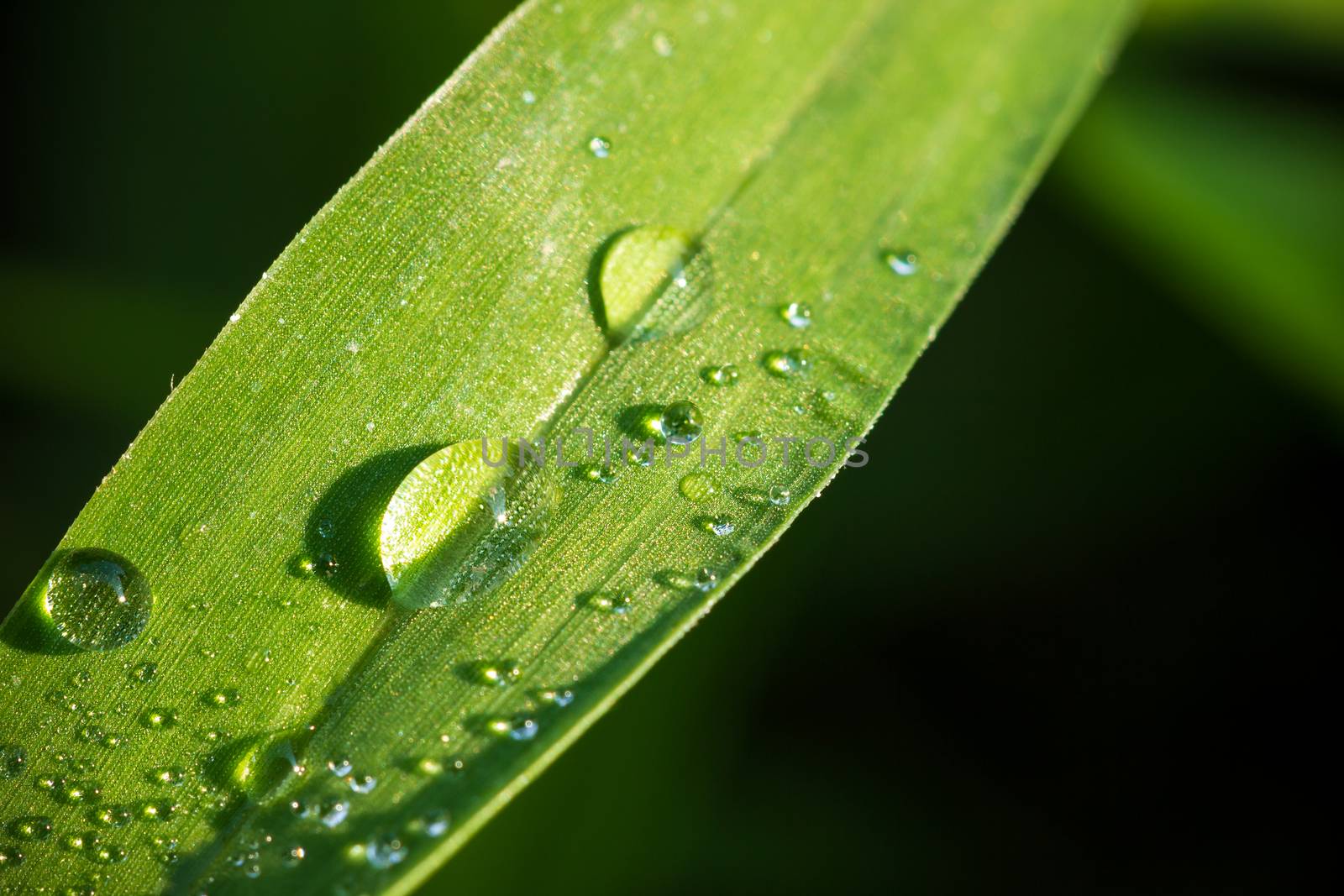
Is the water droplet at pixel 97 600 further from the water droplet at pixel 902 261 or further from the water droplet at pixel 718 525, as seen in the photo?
the water droplet at pixel 902 261

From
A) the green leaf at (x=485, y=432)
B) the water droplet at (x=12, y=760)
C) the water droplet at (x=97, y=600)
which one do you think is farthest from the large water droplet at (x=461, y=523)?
the water droplet at (x=12, y=760)

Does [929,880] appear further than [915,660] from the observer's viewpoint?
No

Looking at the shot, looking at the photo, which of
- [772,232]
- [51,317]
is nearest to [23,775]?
[772,232]

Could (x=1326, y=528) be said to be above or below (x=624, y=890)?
above

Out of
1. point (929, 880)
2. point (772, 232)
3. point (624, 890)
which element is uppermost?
point (772, 232)

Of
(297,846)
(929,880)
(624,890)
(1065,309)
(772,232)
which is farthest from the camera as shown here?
(1065,309)

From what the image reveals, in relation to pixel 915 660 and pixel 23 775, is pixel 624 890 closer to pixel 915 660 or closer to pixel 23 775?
pixel 915 660

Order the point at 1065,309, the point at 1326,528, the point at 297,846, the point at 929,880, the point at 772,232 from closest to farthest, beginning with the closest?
1. the point at 297,846
2. the point at 772,232
3. the point at 929,880
4. the point at 1326,528
5. the point at 1065,309
